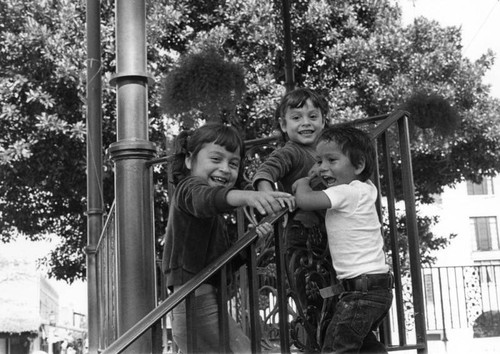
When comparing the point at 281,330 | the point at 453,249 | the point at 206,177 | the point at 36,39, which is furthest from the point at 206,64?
the point at 453,249

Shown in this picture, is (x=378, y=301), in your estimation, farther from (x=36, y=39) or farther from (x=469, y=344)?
(x=36, y=39)

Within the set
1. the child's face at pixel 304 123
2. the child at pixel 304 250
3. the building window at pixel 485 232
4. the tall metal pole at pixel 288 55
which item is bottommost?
the child at pixel 304 250

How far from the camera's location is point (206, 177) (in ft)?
8.28

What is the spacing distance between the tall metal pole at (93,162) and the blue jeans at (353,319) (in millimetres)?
4843

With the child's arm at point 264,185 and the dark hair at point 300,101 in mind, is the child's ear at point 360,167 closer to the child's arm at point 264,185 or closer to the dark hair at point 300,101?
the child's arm at point 264,185

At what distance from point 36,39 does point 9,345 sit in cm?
2366

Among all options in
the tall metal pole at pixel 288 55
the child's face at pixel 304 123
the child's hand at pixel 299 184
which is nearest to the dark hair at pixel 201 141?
the child's hand at pixel 299 184

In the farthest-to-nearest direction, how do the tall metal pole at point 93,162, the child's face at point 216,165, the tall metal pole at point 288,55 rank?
the tall metal pole at point 93,162 < the tall metal pole at point 288,55 < the child's face at point 216,165

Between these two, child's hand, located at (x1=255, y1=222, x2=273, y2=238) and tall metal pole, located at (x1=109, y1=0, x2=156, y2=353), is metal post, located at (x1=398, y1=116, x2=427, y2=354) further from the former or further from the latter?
tall metal pole, located at (x1=109, y1=0, x2=156, y2=353)

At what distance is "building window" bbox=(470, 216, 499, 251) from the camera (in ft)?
113

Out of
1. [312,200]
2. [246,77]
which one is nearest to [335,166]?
[312,200]

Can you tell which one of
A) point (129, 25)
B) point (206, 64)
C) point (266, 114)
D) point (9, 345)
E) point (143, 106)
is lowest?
point (9, 345)

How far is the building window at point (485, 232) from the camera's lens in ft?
113

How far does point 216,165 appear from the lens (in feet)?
8.29
